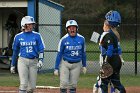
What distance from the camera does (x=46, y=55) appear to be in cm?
1886

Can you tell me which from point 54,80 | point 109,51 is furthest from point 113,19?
point 54,80

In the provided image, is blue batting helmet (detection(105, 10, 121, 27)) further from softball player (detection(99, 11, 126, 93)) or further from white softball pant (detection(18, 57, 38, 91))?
white softball pant (detection(18, 57, 38, 91))

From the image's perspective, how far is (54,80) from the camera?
16484 millimetres

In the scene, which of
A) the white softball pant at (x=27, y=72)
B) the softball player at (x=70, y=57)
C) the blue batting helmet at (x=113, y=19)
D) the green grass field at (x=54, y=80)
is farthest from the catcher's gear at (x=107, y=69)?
the green grass field at (x=54, y=80)

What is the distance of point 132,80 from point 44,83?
3.03 metres

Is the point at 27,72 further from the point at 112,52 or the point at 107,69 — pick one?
the point at 112,52

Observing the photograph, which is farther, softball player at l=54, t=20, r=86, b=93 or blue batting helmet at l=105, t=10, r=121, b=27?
softball player at l=54, t=20, r=86, b=93

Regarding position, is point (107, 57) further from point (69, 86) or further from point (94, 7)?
point (94, 7)

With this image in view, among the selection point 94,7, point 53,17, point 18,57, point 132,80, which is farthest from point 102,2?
point 18,57

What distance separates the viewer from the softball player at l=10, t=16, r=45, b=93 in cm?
1157

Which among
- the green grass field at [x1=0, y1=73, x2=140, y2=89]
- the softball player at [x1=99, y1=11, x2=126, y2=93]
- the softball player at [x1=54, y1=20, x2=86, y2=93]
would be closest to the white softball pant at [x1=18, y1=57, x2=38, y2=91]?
the softball player at [x1=54, y1=20, x2=86, y2=93]

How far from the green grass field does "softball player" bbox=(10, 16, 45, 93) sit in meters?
3.54

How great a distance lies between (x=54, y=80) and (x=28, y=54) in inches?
196

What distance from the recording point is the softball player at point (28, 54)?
11.6 metres
